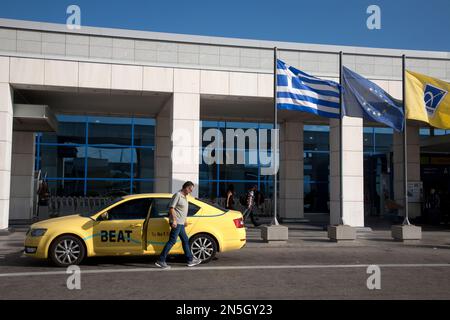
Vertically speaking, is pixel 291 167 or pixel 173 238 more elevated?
pixel 291 167

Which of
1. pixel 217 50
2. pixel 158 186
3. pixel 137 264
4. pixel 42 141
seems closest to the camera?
pixel 137 264

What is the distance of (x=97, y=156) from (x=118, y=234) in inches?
736

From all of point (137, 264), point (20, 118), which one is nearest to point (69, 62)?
point (20, 118)

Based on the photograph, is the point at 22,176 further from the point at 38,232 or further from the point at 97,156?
the point at 38,232

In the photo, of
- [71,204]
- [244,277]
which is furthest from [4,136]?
[71,204]

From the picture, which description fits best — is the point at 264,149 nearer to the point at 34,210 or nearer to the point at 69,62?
the point at 34,210

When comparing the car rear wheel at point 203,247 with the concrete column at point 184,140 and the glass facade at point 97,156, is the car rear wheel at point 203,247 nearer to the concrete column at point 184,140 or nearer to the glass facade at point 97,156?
the concrete column at point 184,140

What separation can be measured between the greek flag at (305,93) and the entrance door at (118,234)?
5765 millimetres

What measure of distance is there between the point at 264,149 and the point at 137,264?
2056cm

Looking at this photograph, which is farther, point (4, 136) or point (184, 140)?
point (184, 140)

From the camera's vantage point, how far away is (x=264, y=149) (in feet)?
99.2

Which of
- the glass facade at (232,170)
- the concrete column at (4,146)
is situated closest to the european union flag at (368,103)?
the concrete column at (4,146)

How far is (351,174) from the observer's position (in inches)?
699

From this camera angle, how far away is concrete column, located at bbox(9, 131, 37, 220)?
2039 cm
